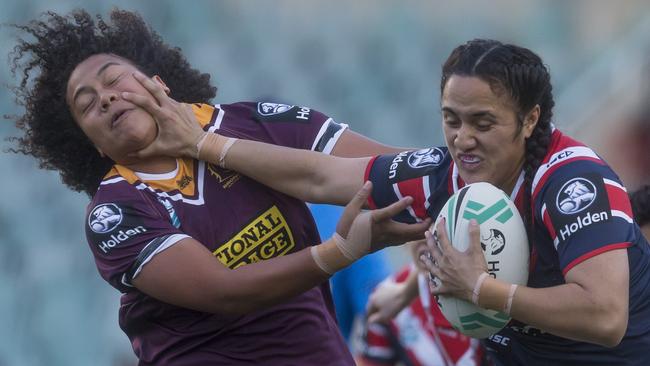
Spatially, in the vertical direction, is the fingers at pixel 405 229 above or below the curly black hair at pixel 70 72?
below

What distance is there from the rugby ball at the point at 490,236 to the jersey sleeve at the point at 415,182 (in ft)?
0.53

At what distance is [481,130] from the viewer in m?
3.28

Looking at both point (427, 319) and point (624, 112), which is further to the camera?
point (624, 112)

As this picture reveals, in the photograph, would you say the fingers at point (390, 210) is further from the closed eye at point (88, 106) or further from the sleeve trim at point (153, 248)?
the closed eye at point (88, 106)

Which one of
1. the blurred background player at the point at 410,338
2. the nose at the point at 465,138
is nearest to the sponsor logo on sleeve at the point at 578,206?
the nose at the point at 465,138

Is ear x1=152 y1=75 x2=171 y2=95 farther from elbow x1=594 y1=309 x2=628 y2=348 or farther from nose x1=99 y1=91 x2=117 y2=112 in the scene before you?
elbow x1=594 y1=309 x2=628 y2=348

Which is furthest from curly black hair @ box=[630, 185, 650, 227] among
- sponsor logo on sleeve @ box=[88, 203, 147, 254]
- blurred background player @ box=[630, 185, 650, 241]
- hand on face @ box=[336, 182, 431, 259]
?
sponsor logo on sleeve @ box=[88, 203, 147, 254]

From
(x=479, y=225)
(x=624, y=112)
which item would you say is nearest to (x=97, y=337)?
(x=479, y=225)

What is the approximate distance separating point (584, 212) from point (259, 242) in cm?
94

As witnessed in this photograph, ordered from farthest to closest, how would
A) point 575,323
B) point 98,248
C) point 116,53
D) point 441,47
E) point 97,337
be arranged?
point 441,47 → point 97,337 → point 116,53 → point 98,248 → point 575,323

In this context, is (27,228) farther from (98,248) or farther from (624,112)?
(624,112)

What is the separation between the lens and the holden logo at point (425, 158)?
3.51 metres

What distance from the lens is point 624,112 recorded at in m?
5.91

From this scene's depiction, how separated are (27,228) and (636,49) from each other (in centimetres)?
260
